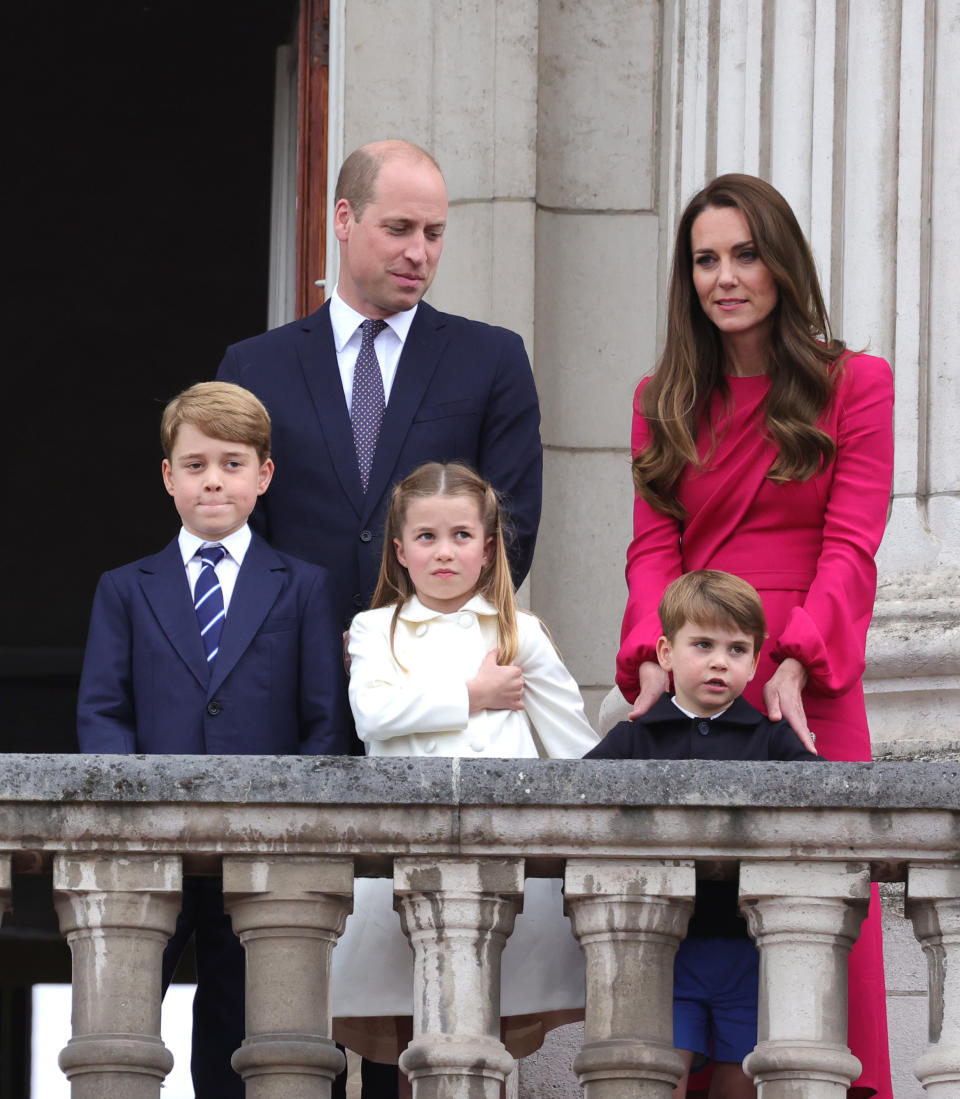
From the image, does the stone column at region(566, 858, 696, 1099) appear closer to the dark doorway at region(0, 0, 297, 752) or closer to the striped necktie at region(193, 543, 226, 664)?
the striped necktie at region(193, 543, 226, 664)

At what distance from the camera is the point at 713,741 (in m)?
3.94

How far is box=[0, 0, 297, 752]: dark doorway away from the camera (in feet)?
41.1

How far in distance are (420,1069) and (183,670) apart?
0.98 metres

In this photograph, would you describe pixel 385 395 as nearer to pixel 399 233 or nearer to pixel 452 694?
A: pixel 399 233

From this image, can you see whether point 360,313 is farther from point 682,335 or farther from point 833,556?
point 833,556

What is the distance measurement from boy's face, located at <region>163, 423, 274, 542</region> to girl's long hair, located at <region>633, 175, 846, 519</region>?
674 mm

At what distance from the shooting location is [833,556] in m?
4.12

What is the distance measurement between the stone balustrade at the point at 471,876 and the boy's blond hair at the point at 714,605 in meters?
0.46

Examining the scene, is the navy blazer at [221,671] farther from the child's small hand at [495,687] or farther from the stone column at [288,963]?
the stone column at [288,963]

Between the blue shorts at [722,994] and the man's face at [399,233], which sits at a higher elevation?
the man's face at [399,233]

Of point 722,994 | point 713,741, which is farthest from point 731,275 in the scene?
point 722,994

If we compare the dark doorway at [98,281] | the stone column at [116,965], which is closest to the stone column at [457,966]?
the stone column at [116,965]

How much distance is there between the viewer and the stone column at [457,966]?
→ 137 inches

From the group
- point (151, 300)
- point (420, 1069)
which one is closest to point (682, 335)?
point (420, 1069)
